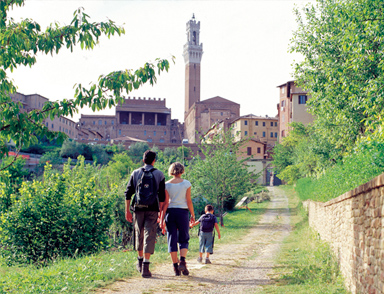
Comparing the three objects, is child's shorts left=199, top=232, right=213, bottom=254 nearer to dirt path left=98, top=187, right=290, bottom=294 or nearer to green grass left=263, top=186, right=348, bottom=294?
dirt path left=98, top=187, right=290, bottom=294

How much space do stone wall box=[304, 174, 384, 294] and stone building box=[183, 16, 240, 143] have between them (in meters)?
80.1

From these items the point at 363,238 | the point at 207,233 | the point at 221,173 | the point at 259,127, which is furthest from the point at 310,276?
the point at 259,127

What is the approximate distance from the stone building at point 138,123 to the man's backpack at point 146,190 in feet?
337

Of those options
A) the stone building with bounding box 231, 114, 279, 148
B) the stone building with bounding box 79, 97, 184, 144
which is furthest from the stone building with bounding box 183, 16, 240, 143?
the stone building with bounding box 231, 114, 279, 148

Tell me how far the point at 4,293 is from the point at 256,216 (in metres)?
23.3

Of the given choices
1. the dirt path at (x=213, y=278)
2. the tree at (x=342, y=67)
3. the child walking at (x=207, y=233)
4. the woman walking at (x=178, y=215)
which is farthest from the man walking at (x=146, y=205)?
the tree at (x=342, y=67)

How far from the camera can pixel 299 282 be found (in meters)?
6.51

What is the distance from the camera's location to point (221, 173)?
23.0 metres

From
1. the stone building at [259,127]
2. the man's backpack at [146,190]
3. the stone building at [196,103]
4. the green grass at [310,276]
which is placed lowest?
the green grass at [310,276]

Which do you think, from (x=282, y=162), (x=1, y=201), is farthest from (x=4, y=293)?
(x=282, y=162)

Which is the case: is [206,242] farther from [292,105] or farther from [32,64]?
[292,105]

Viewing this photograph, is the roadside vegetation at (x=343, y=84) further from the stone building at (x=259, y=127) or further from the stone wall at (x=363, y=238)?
the stone building at (x=259, y=127)

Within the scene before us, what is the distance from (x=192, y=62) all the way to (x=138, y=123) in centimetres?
2758

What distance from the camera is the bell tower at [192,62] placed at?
121m
